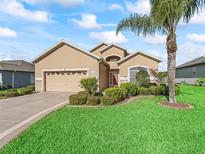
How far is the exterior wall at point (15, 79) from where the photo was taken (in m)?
28.4

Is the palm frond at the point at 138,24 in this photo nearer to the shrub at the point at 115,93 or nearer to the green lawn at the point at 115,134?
the shrub at the point at 115,93

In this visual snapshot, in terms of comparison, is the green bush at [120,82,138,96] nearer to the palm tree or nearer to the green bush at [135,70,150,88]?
the green bush at [135,70,150,88]

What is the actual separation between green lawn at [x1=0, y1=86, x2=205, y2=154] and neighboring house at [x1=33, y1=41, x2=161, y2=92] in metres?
12.4

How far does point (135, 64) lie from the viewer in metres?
24.1

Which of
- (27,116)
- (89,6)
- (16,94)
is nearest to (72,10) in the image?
(89,6)

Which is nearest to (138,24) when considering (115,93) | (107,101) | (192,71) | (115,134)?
(115,93)

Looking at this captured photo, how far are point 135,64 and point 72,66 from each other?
7.07 metres

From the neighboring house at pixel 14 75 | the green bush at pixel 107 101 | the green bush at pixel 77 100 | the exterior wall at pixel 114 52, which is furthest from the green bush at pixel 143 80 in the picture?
the neighboring house at pixel 14 75

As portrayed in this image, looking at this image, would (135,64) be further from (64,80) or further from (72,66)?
(64,80)

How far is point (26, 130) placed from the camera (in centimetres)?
761

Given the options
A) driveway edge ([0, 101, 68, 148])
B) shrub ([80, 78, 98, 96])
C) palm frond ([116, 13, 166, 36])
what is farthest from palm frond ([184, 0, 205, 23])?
driveway edge ([0, 101, 68, 148])

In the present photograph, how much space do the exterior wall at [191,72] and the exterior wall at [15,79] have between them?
91.0ft

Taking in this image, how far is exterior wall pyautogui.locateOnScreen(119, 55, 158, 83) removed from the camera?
23750 mm

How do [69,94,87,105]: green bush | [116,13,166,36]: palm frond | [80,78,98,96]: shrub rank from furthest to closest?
[116,13,166,36]: palm frond < [80,78,98,96]: shrub < [69,94,87,105]: green bush
